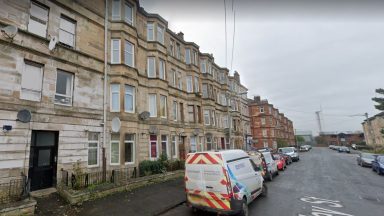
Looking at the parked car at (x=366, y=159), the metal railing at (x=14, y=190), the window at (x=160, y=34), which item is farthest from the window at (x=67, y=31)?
the parked car at (x=366, y=159)

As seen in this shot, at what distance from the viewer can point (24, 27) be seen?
10398 mm

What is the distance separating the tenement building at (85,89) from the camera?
9.77 meters

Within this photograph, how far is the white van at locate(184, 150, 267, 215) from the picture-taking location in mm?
7055

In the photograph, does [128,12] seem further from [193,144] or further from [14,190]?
[193,144]

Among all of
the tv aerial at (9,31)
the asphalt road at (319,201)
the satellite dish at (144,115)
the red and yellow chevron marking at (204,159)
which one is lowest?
the asphalt road at (319,201)

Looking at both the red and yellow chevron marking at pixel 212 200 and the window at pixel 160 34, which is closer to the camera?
the red and yellow chevron marking at pixel 212 200

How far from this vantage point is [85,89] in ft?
42.5

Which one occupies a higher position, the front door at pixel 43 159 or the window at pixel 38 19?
the window at pixel 38 19

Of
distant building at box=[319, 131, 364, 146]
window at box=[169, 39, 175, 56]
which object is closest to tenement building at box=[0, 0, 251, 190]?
window at box=[169, 39, 175, 56]

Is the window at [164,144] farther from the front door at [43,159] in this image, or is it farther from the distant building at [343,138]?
the distant building at [343,138]

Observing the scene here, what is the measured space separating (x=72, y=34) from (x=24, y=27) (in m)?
2.74

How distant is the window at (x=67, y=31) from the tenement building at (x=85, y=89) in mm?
60

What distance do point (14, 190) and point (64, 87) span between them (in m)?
5.66

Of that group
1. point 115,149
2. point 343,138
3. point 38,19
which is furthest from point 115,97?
point 343,138
